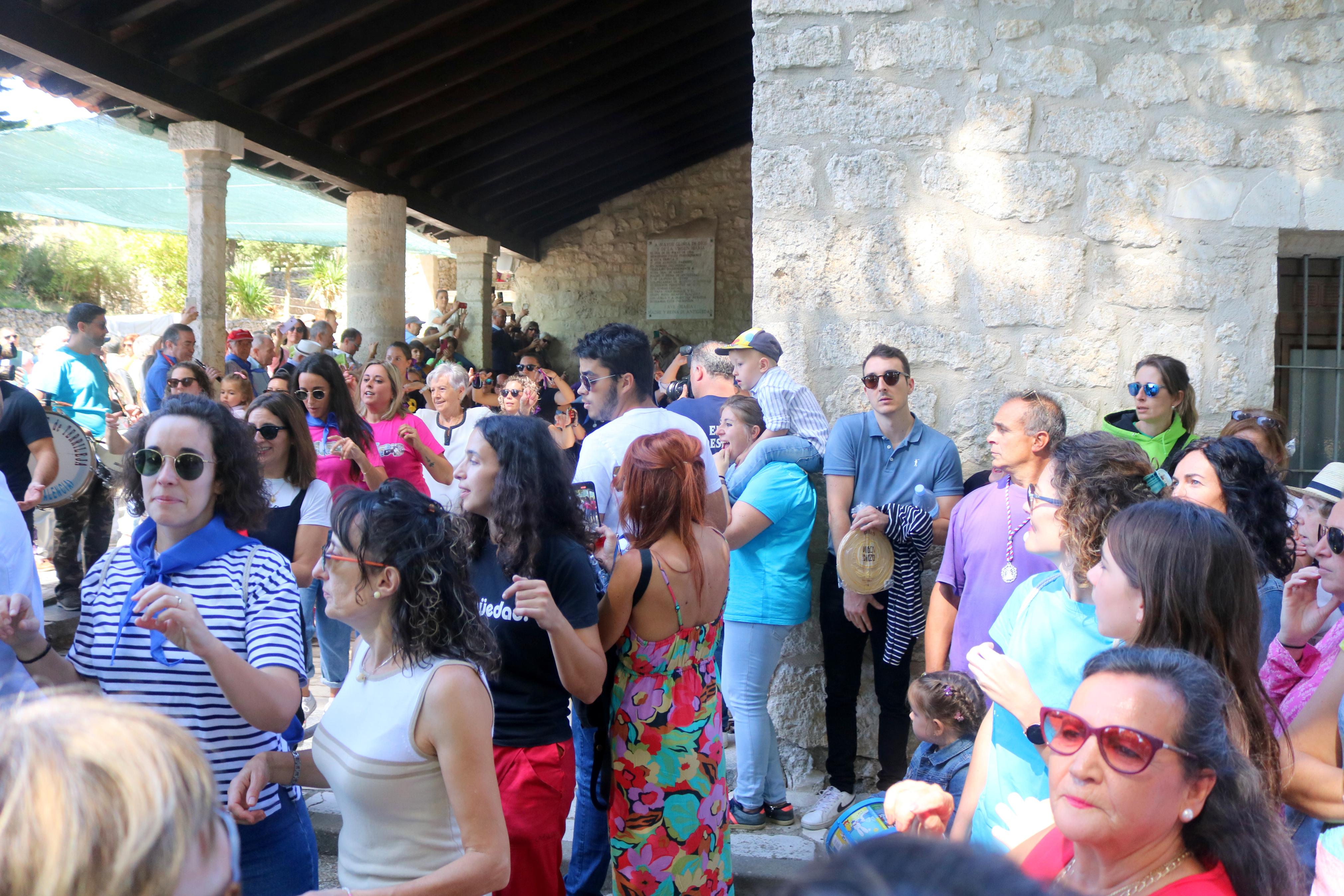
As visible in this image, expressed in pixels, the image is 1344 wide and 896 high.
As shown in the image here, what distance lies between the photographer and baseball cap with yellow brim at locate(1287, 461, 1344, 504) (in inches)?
107

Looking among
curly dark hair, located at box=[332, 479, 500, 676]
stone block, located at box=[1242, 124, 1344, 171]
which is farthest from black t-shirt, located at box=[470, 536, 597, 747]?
stone block, located at box=[1242, 124, 1344, 171]

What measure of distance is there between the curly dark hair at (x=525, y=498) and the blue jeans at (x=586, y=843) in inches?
25.5

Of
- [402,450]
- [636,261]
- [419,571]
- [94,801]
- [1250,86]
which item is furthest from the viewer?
[636,261]

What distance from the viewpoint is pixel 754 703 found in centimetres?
354

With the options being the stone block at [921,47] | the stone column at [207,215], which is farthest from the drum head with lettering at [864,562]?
the stone column at [207,215]

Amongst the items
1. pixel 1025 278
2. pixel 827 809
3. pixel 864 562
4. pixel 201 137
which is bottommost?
pixel 827 809

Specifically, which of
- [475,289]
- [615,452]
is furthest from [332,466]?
[475,289]

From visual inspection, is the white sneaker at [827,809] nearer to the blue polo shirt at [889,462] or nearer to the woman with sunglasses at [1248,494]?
the blue polo shirt at [889,462]

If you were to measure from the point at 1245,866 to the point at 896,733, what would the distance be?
8.18 feet

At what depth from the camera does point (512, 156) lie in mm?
12445

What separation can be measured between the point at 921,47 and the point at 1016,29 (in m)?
0.35

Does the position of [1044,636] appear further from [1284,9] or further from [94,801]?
[1284,9]

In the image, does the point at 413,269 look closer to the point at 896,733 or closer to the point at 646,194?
the point at 646,194

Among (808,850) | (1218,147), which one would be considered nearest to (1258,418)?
(1218,147)
